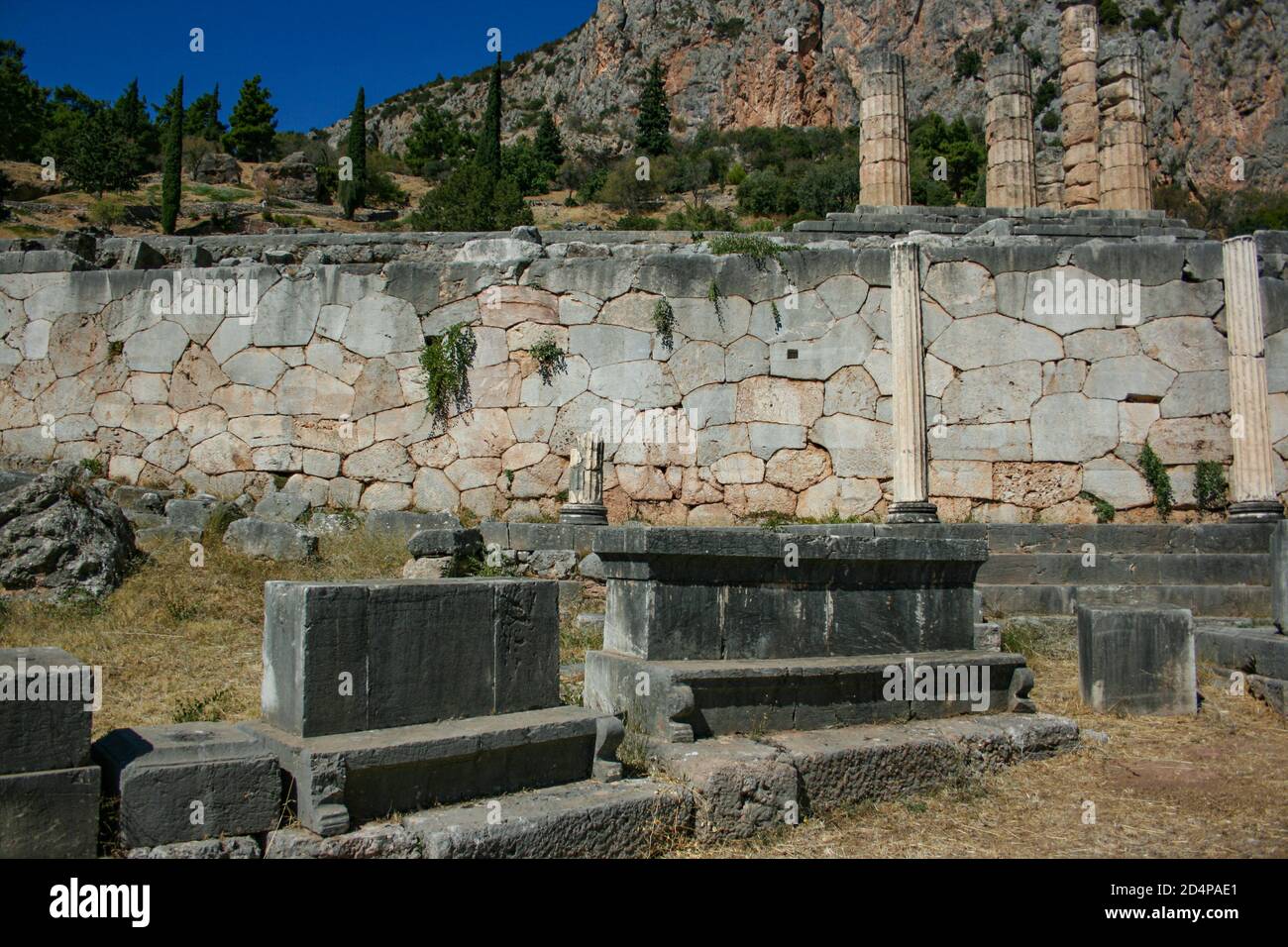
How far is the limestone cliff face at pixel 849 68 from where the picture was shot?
165 ft

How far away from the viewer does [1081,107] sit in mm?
16625

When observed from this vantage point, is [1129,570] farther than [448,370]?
No

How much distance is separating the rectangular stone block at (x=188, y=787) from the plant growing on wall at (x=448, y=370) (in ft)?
24.1

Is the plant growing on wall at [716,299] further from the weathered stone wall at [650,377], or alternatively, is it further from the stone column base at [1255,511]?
the stone column base at [1255,511]

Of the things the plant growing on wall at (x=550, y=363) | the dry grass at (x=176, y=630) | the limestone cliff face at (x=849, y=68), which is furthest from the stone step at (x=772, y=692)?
the limestone cliff face at (x=849, y=68)

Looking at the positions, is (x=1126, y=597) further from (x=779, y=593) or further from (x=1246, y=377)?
(x=779, y=593)

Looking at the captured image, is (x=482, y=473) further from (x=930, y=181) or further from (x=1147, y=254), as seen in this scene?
(x=930, y=181)

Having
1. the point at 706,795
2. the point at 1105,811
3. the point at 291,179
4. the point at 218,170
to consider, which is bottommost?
the point at 1105,811

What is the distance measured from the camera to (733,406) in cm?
1067

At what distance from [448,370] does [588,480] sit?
221cm

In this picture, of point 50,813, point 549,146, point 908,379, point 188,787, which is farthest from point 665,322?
point 549,146

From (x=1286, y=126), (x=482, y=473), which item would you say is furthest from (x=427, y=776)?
(x=1286, y=126)

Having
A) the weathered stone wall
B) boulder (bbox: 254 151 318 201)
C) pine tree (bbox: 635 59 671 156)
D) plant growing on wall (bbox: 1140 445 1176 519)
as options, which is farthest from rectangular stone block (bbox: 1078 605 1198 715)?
pine tree (bbox: 635 59 671 156)

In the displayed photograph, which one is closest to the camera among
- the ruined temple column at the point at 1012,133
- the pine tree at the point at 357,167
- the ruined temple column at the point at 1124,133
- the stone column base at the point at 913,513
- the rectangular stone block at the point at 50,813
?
the rectangular stone block at the point at 50,813
